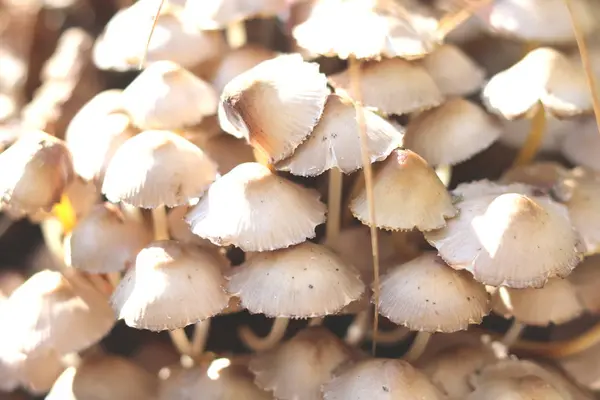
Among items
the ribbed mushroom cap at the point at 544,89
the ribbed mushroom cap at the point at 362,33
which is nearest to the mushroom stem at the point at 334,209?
the ribbed mushroom cap at the point at 362,33

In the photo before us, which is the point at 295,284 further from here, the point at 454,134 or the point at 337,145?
the point at 454,134

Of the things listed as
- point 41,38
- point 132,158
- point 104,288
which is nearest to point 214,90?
point 132,158

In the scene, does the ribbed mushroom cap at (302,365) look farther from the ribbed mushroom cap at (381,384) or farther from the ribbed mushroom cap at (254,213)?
the ribbed mushroom cap at (254,213)

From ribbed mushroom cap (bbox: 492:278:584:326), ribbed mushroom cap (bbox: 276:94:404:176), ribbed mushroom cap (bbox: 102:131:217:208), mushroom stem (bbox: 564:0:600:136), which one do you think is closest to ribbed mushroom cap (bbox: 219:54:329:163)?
ribbed mushroom cap (bbox: 276:94:404:176)

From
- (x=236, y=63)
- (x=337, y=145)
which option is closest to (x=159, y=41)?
(x=236, y=63)

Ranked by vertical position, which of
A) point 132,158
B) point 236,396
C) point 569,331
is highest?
point 132,158

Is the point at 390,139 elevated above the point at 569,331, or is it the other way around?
the point at 390,139

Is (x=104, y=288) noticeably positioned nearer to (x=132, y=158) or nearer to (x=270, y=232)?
(x=132, y=158)
